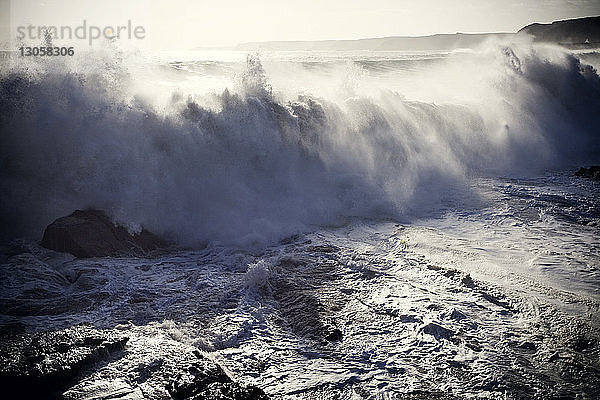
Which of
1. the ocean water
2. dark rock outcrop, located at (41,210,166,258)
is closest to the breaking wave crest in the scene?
the ocean water

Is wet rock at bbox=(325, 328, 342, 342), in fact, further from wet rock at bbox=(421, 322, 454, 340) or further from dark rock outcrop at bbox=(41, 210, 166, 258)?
dark rock outcrop at bbox=(41, 210, 166, 258)

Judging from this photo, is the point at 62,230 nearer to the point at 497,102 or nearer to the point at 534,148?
the point at 534,148

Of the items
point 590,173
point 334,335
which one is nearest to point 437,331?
point 334,335

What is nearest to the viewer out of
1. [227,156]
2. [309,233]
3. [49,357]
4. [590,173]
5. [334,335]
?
[49,357]

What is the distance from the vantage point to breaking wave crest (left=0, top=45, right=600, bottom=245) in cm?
820

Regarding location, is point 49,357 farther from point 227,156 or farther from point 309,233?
point 227,156

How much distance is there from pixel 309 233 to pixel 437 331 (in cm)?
395

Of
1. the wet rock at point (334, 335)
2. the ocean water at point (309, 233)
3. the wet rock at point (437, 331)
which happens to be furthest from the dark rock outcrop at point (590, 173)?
the wet rock at point (334, 335)

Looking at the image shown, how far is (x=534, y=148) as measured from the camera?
14555mm

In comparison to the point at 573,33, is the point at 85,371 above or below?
below

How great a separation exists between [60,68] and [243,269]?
6.59 metres

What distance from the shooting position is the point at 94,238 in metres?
7.09

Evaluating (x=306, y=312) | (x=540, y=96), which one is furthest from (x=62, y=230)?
(x=540, y=96)

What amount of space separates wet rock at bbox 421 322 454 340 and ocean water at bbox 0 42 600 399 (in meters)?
0.04
